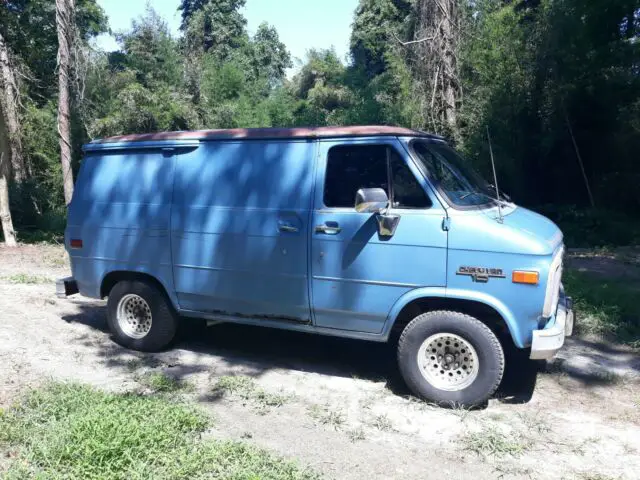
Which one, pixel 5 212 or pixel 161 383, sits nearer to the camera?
pixel 161 383

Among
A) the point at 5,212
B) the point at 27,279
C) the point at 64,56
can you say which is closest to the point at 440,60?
the point at 64,56

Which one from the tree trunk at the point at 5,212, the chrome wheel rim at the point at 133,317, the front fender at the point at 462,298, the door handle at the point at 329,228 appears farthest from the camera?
the tree trunk at the point at 5,212

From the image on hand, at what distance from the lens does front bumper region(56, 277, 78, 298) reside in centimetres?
684

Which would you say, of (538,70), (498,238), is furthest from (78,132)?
(498,238)

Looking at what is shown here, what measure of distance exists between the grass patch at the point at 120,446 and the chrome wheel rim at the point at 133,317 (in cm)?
180

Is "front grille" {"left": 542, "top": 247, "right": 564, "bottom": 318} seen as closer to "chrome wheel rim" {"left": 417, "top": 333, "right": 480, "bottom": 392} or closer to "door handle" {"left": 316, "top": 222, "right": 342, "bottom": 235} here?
"chrome wheel rim" {"left": 417, "top": 333, "right": 480, "bottom": 392}

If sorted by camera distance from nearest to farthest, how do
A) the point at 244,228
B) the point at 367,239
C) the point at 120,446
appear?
the point at 120,446 < the point at 367,239 < the point at 244,228

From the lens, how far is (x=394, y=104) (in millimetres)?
20969

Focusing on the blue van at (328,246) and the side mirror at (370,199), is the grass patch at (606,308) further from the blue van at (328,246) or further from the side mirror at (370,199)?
the side mirror at (370,199)

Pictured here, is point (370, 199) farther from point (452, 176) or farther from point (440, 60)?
point (440, 60)

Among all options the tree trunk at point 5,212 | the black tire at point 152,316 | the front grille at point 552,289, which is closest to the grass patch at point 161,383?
the black tire at point 152,316

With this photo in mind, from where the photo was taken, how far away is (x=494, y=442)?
14.5ft

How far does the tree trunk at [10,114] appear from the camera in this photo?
1570cm

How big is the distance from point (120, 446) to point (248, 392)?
1.52 m
